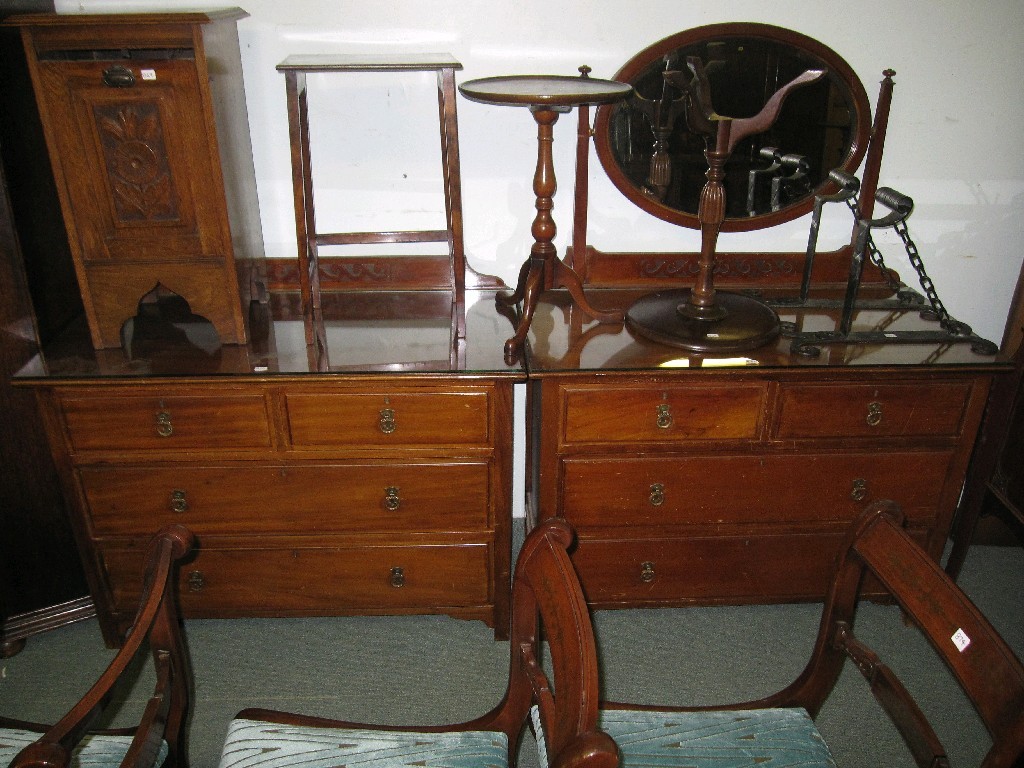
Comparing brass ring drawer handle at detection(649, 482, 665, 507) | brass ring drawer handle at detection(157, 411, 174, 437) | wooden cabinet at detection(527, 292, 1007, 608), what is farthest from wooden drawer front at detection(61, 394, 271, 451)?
brass ring drawer handle at detection(649, 482, 665, 507)

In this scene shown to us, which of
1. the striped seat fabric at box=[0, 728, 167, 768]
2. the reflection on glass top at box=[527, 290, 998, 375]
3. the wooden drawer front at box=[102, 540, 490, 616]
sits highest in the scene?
the reflection on glass top at box=[527, 290, 998, 375]

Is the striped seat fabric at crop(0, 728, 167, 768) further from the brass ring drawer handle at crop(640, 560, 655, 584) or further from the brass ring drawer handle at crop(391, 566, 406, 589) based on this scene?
the brass ring drawer handle at crop(640, 560, 655, 584)

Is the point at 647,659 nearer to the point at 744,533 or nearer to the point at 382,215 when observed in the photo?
the point at 744,533

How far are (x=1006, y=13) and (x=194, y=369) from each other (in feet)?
8.88

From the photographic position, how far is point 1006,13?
238cm

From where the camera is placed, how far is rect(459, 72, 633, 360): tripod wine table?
186 centimetres

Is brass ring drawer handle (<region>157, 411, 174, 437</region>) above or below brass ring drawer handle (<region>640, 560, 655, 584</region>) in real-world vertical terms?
above

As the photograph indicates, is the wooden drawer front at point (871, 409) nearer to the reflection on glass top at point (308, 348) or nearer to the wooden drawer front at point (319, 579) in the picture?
the reflection on glass top at point (308, 348)

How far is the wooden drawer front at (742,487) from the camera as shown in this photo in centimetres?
224

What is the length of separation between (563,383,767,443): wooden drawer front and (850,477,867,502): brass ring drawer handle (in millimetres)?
395

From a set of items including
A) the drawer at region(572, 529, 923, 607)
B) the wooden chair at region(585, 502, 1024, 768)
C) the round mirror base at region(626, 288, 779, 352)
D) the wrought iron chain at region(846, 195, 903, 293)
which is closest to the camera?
the wooden chair at region(585, 502, 1024, 768)

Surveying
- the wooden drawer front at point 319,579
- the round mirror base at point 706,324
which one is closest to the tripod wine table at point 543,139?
the round mirror base at point 706,324

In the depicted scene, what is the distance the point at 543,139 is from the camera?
6.90 feet

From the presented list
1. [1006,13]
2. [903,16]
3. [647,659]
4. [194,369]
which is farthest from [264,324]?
[1006,13]
